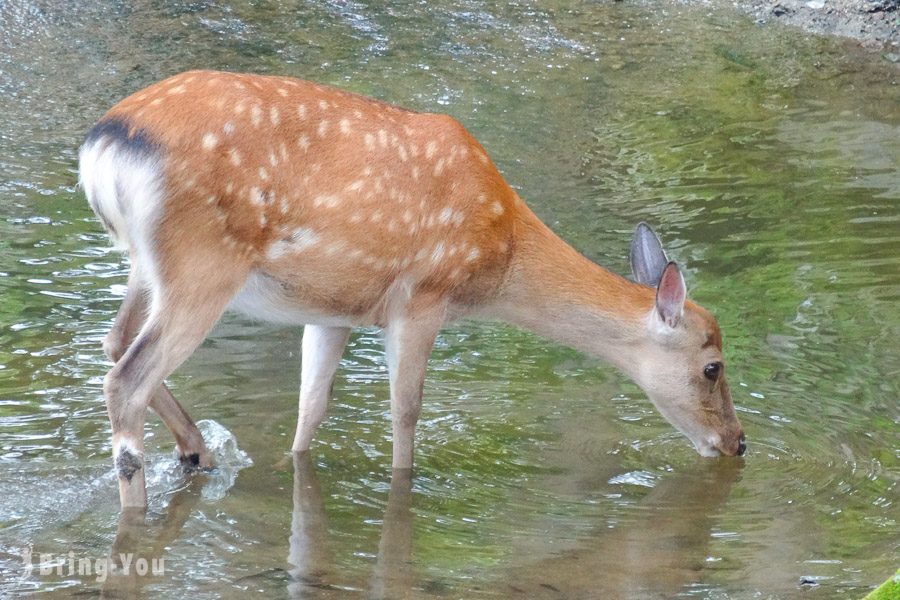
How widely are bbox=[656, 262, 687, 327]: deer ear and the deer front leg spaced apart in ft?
3.15

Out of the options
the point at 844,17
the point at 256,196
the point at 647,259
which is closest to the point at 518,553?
the point at 256,196

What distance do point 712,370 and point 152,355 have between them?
2447 millimetres

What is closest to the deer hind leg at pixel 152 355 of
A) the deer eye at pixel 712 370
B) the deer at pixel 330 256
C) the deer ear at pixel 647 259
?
the deer at pixel 330 256

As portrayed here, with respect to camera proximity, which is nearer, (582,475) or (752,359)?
(582,475)

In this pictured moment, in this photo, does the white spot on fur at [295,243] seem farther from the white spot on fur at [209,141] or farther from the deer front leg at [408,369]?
the deer front leg at [408,369]

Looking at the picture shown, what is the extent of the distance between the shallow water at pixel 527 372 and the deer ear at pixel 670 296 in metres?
0.59

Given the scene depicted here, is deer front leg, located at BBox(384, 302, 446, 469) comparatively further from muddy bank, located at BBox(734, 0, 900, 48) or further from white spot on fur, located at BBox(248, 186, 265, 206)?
muddy bank, located at BBox(734, 0, 900, 48)

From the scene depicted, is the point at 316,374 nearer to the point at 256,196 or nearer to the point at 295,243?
the point at 295,243

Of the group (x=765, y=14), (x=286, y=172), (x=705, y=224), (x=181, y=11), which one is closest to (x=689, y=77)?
(x=765, y=14)

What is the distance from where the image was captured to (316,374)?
5.93 metres

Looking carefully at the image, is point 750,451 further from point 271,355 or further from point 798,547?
point 271,355

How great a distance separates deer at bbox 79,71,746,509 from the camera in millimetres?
5020

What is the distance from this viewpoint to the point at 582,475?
5.78 metres

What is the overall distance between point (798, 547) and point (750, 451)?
3.75ft
